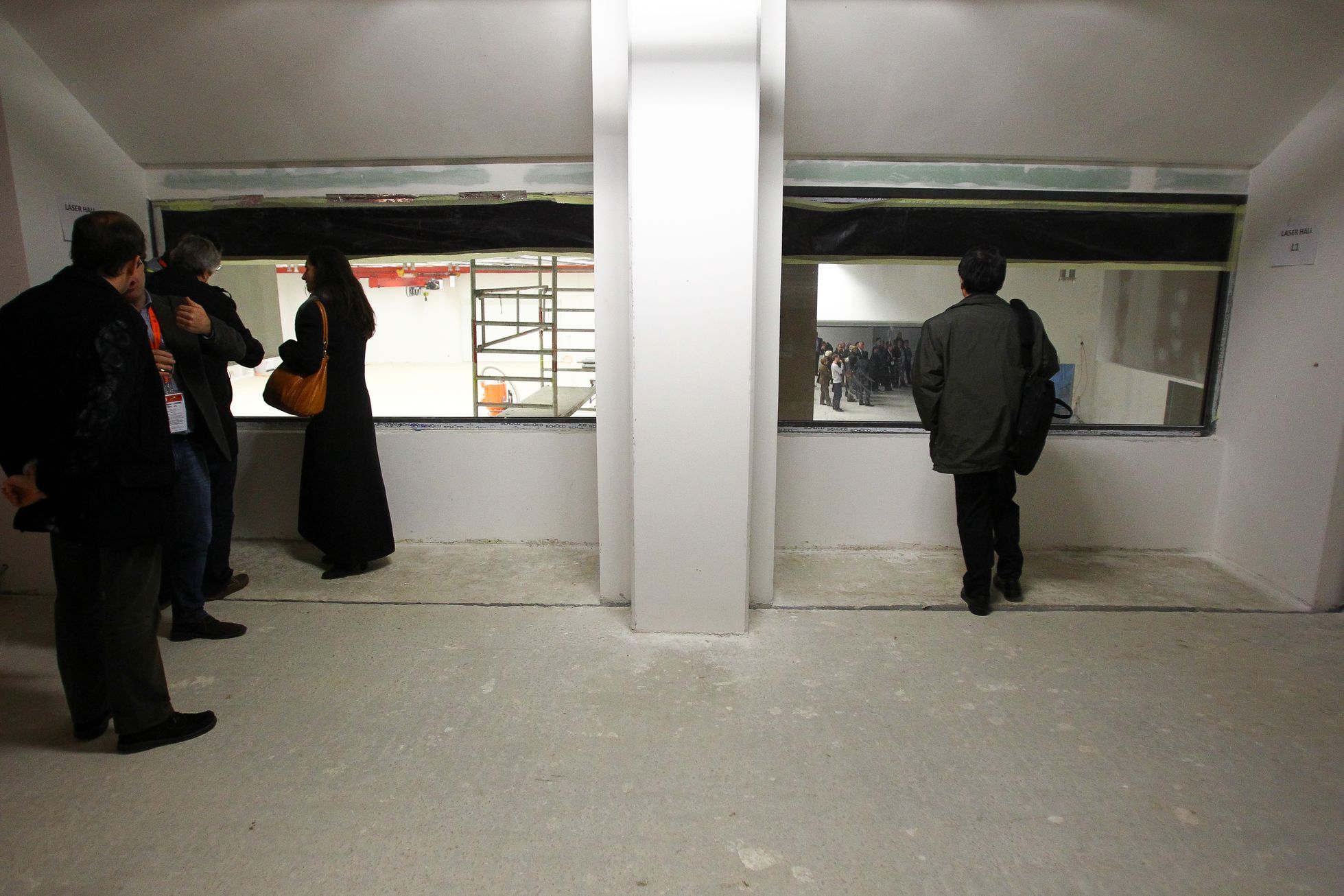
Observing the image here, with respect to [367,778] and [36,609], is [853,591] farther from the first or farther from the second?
[36,609]

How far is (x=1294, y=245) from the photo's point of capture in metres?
3.68

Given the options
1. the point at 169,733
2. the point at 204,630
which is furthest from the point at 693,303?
the point at 204,630

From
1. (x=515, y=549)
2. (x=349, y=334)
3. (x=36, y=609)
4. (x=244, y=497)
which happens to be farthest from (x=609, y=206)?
(x=36, y=609)

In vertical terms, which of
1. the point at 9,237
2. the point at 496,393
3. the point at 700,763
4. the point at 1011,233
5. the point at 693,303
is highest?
the point at 1011,233

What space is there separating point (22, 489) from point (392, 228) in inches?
93.1

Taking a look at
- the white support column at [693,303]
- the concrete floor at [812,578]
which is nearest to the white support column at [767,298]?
the white support column at [693,303]

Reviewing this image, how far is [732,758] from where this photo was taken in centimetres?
246

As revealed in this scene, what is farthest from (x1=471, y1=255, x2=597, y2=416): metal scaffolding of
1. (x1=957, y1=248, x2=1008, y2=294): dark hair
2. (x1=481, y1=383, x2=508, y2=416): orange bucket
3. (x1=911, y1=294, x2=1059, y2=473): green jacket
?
(x1=957, y1=248, x2=1008, y2=294): dark hair

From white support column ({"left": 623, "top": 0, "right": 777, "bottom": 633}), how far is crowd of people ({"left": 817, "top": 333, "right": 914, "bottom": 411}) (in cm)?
118

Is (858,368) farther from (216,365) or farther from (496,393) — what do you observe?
(216,365)

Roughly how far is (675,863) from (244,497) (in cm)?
340

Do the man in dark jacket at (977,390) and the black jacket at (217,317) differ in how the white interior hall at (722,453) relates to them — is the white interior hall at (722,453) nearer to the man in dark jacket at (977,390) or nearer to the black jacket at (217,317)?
the man in dark jacket at (977,390)

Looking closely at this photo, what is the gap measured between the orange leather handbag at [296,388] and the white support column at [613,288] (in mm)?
1272

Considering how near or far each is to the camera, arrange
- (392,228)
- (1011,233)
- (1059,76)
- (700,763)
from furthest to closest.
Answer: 1. (392,228)
2. (1011,233)
3. (1059,76)
4. (700,763)
